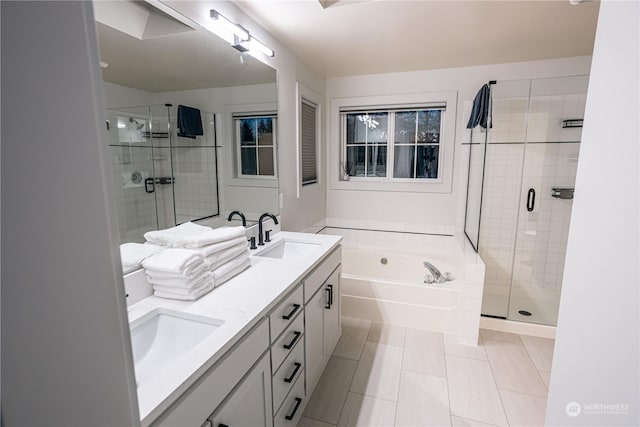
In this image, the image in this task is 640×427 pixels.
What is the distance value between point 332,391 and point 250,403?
1.01 metres

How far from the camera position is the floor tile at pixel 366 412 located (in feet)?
6.00

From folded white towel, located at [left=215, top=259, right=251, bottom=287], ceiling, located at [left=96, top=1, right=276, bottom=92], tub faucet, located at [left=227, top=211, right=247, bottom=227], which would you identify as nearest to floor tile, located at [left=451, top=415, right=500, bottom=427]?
folded white towel, located at [left=215, top=259, right=251, bottom=287]

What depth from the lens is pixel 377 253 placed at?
3678 millimetres

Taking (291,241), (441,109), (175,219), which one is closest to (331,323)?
(291,241)

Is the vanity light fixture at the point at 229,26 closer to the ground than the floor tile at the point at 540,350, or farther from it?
farther from it

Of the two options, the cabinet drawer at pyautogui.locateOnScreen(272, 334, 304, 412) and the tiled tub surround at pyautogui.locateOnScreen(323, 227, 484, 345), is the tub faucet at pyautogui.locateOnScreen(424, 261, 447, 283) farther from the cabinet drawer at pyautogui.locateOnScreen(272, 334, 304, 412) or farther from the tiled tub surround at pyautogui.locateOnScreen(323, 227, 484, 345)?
the cabinet drawer at pyautogui.locateOnScreen(272, 334, 304, 412)

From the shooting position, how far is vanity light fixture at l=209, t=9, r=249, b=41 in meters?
1.78

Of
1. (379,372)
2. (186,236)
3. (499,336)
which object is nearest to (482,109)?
(499,336)

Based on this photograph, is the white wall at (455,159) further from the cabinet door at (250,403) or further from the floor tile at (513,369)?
the cabinet door at (250,403)

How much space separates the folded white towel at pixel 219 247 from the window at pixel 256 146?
24.9 inches

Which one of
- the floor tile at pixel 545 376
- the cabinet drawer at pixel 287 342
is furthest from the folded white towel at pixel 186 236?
the floor tile at pixel 545 376

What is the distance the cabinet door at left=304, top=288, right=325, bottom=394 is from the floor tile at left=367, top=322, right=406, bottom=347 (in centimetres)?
66

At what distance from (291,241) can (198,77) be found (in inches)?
49.5

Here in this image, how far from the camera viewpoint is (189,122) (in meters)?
1.75
